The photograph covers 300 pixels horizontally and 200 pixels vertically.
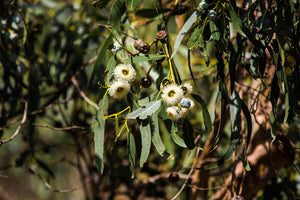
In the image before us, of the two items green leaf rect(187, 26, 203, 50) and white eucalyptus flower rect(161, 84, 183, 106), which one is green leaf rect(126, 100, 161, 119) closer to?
white eucalyptus flower rect(161, 84, 183, 106)

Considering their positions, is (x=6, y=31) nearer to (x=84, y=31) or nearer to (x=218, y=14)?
(x=84, y=31)

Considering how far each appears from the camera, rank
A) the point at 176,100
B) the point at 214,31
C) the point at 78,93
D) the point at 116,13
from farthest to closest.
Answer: the point at 78,93 < the point at 116,13 < the point at 214,31 < the point at 176,100

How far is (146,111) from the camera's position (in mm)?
942

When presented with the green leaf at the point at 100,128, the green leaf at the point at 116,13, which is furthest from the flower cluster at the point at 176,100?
the green leaf at the point at 116,13

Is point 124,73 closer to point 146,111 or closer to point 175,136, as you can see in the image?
point 146,111

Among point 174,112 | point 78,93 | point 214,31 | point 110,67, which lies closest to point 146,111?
point 174,112

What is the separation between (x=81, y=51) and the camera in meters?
1.86

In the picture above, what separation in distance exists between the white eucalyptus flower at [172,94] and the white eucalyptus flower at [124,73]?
0.35 ft

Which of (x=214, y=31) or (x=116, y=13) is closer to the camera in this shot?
(x=214, y=31)

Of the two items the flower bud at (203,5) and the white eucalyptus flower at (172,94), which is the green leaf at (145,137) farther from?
the flower bud at (203,5)

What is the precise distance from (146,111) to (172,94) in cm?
9

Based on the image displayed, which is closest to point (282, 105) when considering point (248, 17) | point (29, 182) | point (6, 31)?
point (248, 17)

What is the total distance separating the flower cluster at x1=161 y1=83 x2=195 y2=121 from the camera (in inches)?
36.3

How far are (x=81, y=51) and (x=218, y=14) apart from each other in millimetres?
994
